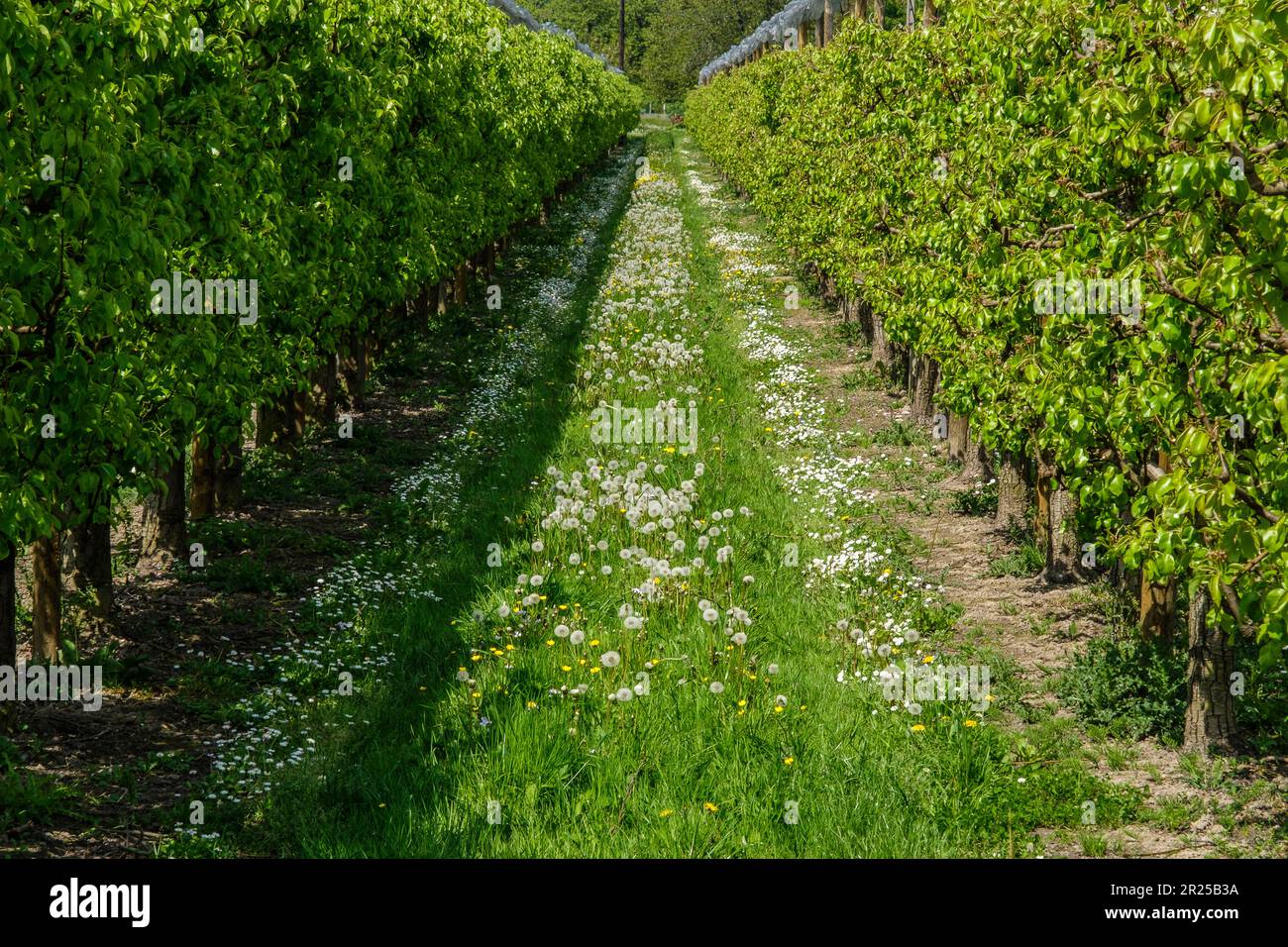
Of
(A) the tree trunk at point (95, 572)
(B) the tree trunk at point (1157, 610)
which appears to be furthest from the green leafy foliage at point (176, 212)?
(B) the tree trunk at point (1157, 610)

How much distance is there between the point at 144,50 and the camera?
23.4 feet

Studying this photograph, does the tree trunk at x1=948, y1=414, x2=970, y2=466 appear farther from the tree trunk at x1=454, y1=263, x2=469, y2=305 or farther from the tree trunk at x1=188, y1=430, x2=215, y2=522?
the tree trunk at x1=454, y1=263, x2=469, y2=305

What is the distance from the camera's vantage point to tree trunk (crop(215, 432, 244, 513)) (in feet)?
37.9

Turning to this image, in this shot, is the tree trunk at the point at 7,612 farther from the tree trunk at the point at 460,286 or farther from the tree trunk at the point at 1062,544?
the tree trunk at the point at 460,286

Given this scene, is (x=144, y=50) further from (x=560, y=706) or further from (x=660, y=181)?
(x=660, y=181)

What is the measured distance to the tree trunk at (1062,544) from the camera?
9789 millimetres

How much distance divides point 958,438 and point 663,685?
683 cm

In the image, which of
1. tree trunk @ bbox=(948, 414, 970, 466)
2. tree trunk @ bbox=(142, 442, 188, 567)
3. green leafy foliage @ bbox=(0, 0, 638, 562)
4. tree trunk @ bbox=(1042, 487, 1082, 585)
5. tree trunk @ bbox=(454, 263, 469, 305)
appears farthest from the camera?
tree trunk @ bbox=(454, 263, 469, 305)

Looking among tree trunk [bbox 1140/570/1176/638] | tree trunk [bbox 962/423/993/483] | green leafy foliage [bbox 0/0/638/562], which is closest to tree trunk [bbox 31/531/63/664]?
green leafy foliage [bbox 0/0/638/562]

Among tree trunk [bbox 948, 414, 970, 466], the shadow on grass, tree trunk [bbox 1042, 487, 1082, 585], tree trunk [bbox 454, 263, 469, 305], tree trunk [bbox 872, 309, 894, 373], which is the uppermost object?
tree trunk [bbox 454, 263, 469, 305]

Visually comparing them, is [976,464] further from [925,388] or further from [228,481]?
[228,481]

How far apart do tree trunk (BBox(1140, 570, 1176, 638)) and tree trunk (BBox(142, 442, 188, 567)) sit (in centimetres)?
862

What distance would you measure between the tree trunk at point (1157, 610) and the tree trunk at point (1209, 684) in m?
1.00

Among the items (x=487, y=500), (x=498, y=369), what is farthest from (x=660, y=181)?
(x=487, y=500)
